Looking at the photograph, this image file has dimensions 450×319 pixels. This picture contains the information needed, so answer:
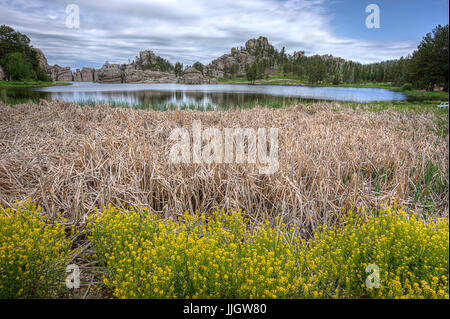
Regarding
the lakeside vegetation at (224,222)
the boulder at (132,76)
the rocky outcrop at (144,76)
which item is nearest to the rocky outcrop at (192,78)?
the rocky outcrop at (144,76)

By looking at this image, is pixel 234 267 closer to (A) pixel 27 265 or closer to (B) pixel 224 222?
(B) pixel 224 222

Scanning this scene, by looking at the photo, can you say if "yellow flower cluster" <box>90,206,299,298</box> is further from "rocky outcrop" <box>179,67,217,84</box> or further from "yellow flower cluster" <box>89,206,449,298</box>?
"rocky outcrop" <box>179,67,217,84</box>

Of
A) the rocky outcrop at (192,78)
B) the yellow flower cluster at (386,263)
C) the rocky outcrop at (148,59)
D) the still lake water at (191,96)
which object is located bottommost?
the yellow flower cluster at (386,263)

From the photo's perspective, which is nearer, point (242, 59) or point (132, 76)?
point (132, 76)

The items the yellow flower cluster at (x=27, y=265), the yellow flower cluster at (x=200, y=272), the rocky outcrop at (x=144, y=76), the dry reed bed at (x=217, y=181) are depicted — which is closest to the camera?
the yellow flower cluster at (x=200, y=272)

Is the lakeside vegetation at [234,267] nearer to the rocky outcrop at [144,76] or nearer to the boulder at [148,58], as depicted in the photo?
the rocky outcrop at [144,76]

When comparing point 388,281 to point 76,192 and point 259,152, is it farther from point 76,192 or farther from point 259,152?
point 76,192

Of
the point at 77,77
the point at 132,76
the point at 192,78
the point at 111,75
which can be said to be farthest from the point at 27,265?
the point at 77,77

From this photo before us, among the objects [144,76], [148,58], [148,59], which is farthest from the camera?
[148,59]

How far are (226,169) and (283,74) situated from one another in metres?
144

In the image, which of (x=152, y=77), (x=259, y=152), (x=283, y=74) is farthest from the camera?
(x=283, y=74)

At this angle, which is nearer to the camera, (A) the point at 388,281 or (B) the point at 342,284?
(A) the point at 388,281
